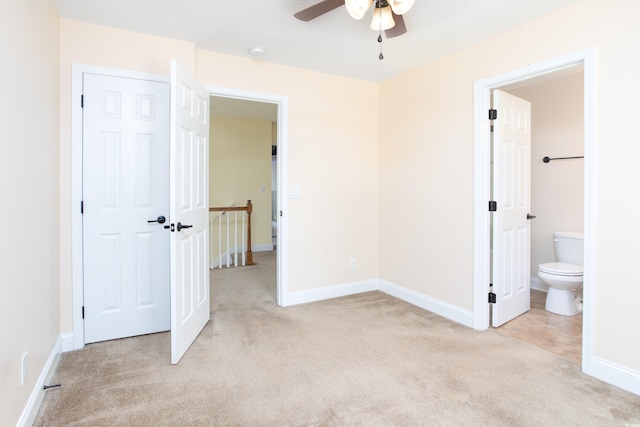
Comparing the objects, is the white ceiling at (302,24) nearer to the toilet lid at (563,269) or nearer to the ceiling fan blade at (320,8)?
the ceiling fan blade at (320,8)

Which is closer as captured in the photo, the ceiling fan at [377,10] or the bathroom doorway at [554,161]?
the ceiling fan at [377,10]

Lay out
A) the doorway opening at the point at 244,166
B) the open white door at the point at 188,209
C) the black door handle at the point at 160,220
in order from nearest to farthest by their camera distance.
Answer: the open white door at the point at 188,209 < the black door handle at the point at 160,220 < the doorway opening at the point at 244,166

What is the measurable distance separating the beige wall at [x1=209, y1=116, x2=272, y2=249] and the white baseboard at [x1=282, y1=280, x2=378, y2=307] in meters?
2.75

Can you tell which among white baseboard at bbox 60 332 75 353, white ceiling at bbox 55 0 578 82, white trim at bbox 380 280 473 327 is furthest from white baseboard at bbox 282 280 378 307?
white ceiling at bbox 55 0 578 82

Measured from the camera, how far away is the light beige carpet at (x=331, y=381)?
1.74 m

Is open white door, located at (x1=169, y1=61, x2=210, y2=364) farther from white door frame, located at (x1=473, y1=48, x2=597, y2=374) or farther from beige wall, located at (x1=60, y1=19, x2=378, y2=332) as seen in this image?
white door frame, located at (x1=473, y1=48, x2=597, y2=374)

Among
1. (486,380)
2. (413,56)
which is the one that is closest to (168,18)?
(413,56)

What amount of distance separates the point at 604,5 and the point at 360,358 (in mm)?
2654

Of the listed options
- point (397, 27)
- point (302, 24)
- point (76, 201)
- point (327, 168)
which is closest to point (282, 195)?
point (327, 168)

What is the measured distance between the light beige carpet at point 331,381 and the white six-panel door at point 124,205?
0.24 metres

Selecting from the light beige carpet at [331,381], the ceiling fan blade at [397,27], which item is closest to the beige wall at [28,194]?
the light beige carpet at [331,381]

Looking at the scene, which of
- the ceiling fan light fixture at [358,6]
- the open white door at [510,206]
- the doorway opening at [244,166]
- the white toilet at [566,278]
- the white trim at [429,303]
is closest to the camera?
the ceiling fan light fixture at [358,6]

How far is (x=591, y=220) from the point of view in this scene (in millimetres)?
2133

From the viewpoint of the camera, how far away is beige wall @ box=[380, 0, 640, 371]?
1990mm
